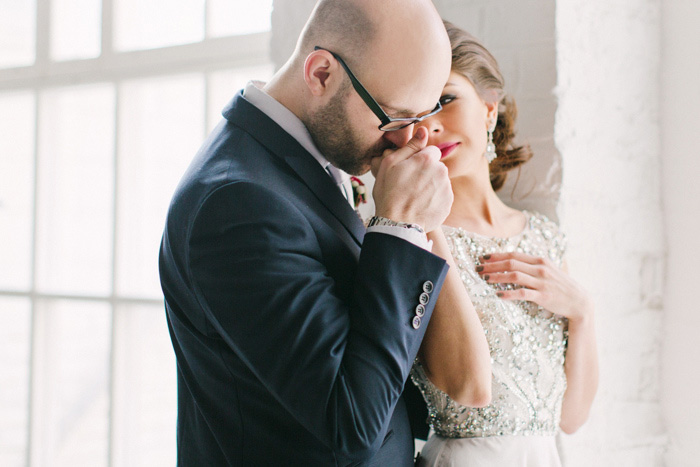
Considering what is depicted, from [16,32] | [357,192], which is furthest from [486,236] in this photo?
[16,32]

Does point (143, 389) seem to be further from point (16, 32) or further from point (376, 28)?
point (376, 28)

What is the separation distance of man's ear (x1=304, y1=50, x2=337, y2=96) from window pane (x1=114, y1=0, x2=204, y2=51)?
1.53m

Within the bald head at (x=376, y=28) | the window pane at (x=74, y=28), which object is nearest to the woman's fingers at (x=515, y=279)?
the bald head at (x=376, y=28)

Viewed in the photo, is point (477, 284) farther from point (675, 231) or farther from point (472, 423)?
point (675, 231)

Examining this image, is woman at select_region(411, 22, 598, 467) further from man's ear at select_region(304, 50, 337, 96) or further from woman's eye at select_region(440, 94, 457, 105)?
man's ear at select_region(304, 50, 337, 96)

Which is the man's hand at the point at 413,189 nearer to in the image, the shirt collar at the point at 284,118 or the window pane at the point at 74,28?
the shirt collar at the point at 284,118

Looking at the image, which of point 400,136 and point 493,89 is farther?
point 493,89

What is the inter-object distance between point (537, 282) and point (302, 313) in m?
0.62

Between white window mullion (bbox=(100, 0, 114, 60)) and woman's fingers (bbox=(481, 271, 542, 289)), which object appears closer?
woman's fingers (bbox=(481, 271, 542, 289))

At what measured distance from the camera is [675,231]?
163 cm

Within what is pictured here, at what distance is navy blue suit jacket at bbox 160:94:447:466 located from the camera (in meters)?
0.82

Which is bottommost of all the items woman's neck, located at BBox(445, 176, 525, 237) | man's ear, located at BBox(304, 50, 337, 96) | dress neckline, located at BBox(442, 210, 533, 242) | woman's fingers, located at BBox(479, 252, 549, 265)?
woman's fingers, located at BBox(479, 252, 549, 265)

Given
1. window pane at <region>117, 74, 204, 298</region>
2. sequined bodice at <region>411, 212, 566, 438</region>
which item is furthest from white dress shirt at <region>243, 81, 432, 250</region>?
window pane at <region>117, 74, 204, 298</region>

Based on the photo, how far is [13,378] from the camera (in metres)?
2.88
